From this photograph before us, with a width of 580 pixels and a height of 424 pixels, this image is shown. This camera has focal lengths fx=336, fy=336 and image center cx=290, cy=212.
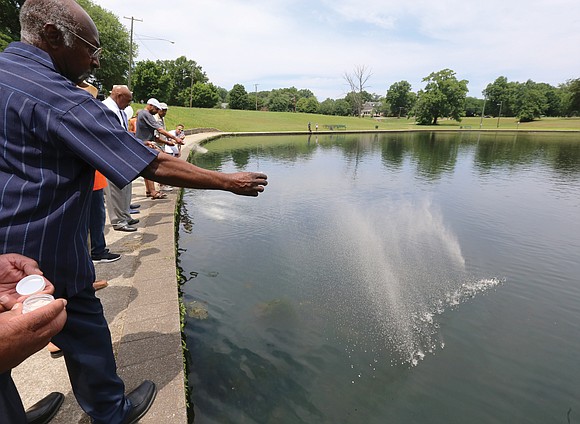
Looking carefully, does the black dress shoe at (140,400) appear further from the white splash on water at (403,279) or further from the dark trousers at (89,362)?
the white splash on water at (403,279)

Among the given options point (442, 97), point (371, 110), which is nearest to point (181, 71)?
point (442, 97)

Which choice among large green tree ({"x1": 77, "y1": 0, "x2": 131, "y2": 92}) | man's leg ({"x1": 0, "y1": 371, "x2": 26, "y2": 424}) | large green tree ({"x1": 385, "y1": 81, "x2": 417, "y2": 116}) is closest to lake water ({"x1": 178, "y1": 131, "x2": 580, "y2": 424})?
man's leg ({"x1": 0, "y1": 371, "x2": 26, "y2": 424})

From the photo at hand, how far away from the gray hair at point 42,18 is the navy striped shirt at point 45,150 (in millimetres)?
96

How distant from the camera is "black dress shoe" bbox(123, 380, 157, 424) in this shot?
Answer: 2061 mm

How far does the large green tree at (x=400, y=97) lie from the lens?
102m

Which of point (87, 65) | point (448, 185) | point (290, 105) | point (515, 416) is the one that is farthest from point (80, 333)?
point (290, 105)

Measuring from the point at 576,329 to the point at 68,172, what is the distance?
18.2 feet

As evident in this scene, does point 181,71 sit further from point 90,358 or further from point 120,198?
point 90,358

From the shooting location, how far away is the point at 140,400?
2.16 metres

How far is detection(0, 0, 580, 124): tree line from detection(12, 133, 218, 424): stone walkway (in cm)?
3752

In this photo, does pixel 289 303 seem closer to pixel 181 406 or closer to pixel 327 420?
pixel 327 420

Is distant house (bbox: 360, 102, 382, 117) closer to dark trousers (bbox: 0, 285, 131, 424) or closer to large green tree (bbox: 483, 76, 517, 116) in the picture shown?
large green tree (bbox: 483, 76, 517, 116)

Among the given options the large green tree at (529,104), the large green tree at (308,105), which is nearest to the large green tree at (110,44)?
the large green tree at (308,105)

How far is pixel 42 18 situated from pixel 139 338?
2323 millimetres
